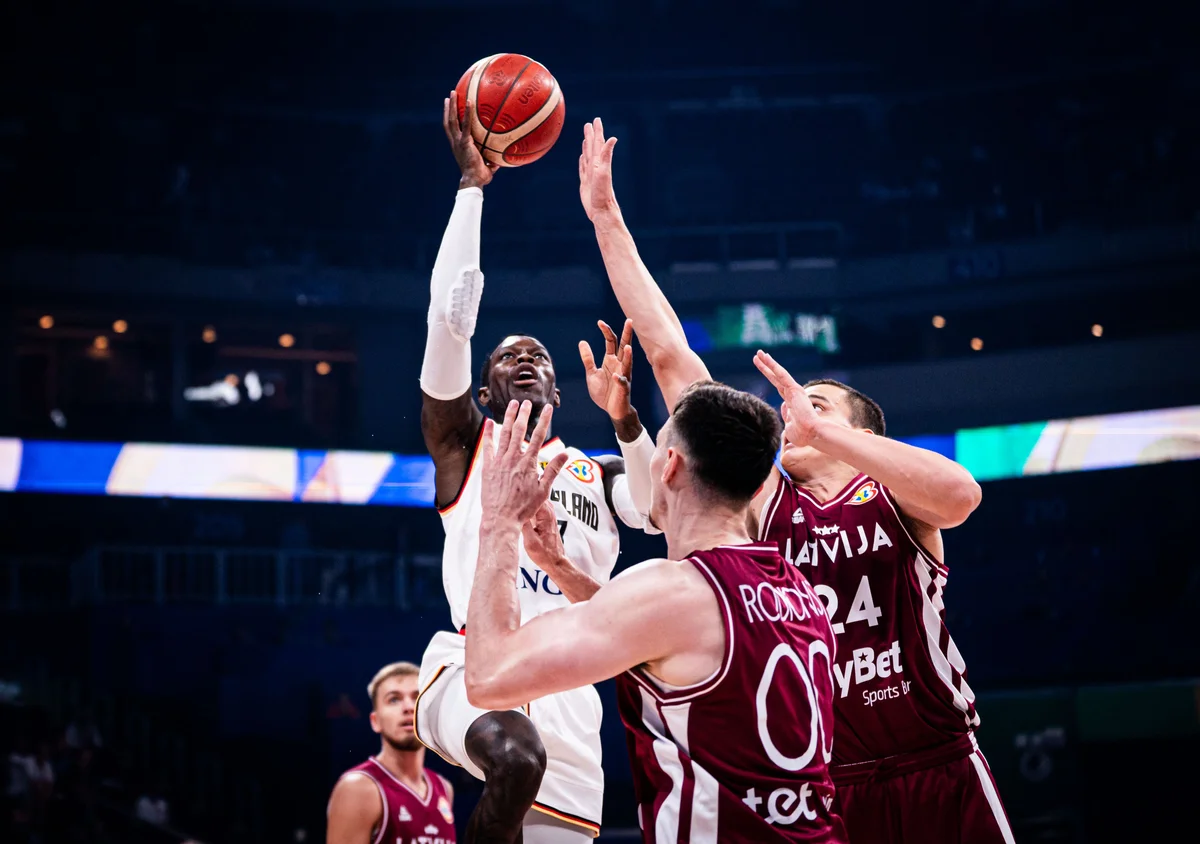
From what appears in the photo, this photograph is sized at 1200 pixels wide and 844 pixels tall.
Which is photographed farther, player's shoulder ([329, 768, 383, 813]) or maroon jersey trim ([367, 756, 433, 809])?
maroon jersey trim ([367, 756, 433, 809])

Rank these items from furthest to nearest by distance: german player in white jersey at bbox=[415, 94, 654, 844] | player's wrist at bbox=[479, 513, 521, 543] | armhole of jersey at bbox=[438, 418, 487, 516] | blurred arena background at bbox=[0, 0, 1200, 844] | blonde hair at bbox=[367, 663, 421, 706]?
blurred arena background at bbox=[0, 0, 1200, 844] < blonde hair at bbox=[367, 663, 421, 706] < armhole of jersey at bbox=[438, 418, 487, 516] < german player in white jersey at bbox=[415, 94, 654, 844] < player's wrist at bbox=[479, 513, 521, 543]

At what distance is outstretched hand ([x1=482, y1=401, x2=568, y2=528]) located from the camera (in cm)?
259

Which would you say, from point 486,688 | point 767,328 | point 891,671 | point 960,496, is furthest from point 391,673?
point 767,328

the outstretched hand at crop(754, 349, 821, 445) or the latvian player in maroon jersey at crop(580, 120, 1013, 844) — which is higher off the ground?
the outstretched hand at crop(754, 349, 821, 445)

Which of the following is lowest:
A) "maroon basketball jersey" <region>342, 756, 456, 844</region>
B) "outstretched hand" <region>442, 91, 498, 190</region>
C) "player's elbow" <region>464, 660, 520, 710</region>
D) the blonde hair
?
"maroon basketball jersey" <region>342, 756, 456, 844</region>

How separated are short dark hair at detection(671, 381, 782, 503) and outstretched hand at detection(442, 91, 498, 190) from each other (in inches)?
75.0

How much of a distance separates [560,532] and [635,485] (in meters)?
0.33

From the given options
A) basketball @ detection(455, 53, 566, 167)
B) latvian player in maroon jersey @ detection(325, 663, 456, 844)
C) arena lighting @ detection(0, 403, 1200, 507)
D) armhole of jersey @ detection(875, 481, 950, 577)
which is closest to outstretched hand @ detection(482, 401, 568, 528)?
armhole of jersey @ detection(875, 481, 950, 577)

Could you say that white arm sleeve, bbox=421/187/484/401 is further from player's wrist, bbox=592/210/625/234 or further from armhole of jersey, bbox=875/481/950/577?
armhole of jersey, bbox=875/481/950/577

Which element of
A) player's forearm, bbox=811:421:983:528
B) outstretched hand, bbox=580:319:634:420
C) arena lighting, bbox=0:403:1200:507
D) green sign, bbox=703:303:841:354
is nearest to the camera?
player's forearm, bbox=811:421:983:528

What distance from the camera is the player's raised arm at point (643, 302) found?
378 cm

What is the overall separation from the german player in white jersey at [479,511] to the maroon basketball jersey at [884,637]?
812 millimetres

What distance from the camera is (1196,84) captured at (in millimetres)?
20812

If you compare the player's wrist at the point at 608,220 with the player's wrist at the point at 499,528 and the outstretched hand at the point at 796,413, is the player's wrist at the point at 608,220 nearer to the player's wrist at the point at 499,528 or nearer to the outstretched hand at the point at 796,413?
the outstretched hand at the point at 796,413
